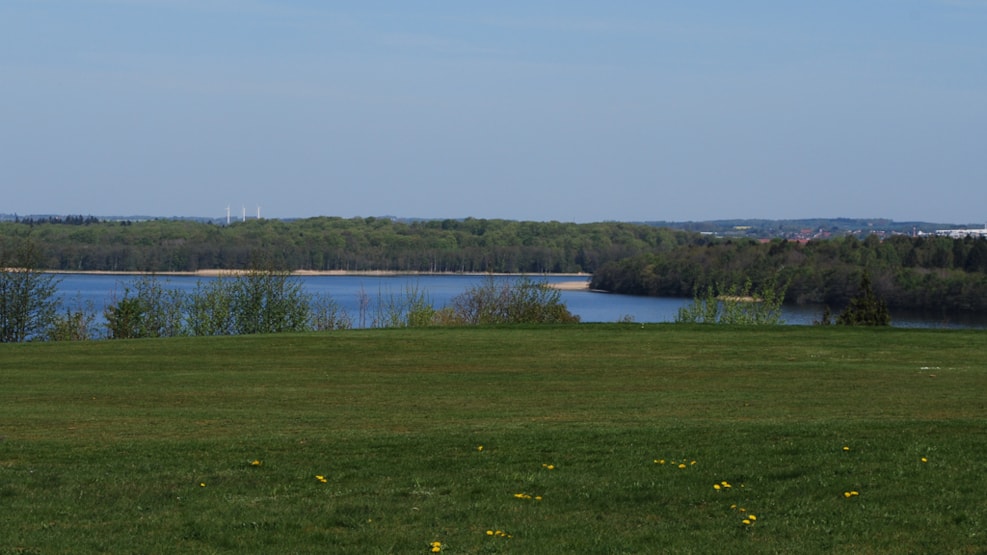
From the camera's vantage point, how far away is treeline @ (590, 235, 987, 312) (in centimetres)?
7450

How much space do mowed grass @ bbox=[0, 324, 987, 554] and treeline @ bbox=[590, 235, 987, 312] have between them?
49501 mm

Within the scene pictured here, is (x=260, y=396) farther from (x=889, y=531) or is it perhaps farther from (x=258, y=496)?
(x=889, y=531)

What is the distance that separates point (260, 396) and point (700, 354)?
11.7 meters

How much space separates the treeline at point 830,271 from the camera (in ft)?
244

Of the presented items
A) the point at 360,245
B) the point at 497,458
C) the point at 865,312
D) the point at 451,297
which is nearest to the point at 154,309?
the point at 451,297

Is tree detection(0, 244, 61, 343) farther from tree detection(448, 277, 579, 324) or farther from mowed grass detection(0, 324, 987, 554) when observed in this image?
mowed grass detection(0, 324, 987, 554)

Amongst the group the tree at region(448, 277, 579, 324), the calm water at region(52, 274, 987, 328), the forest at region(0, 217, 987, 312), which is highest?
the forest at region(0, 217, 987, 312)

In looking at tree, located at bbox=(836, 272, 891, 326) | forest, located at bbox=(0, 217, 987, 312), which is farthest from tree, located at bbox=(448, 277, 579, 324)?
tree, located at bbox=(836, 272, 891, 326)

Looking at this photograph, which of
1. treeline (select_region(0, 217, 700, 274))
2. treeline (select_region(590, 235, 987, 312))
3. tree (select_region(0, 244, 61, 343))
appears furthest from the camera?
treeline (select_region(0, 217, 700, 274))

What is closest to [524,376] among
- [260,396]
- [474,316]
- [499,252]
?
[260,396]

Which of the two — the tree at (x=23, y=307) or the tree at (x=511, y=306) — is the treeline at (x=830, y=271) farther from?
the tree at (x=23, y=307)

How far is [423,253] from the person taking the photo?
132500mm

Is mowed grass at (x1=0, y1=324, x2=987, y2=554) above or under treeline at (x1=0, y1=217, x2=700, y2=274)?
under

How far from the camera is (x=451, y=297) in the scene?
76875mm
